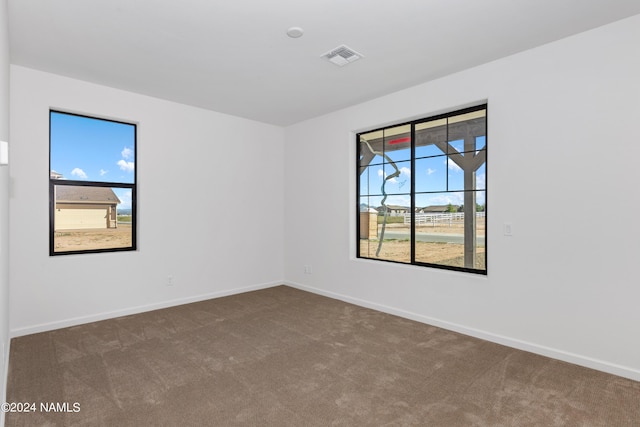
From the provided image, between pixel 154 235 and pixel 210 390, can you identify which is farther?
pixel 154 235

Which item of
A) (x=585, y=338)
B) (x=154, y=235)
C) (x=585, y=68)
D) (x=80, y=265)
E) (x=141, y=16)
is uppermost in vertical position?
(x=141, y=16)

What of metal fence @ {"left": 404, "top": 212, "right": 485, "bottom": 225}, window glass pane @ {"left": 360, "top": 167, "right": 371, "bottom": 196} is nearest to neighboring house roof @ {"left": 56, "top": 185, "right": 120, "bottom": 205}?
window glass pane @ {"left": 360, "top": 167, "right": 371, "bottom": 196}

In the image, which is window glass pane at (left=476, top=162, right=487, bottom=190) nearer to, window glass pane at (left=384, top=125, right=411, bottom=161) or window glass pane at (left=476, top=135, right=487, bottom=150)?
window glass pane at (left=476, top=135, right=487, bottom=150)

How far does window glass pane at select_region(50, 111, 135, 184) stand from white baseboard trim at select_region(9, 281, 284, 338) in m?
1.56

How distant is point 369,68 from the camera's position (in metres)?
3.47

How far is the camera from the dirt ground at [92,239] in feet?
12.5

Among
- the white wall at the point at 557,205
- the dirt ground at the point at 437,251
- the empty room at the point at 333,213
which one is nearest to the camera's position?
the empty room at the point at 333,213

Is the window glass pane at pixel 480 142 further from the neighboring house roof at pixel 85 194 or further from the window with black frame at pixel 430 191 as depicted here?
the neighboring house roof at pixel 85 194

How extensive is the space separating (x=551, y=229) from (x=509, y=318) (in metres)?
0.91

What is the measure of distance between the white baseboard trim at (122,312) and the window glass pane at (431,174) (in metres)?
2.94

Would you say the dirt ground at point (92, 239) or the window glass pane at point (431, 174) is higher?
the window glass pane at point (431, 174)

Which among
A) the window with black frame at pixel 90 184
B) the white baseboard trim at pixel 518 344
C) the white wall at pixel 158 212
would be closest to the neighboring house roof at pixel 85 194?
the window with black frame at pixel 90 184

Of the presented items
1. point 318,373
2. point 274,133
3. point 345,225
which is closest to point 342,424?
point 318,373

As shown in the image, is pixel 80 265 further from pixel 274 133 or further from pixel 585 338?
pixel 585 338
